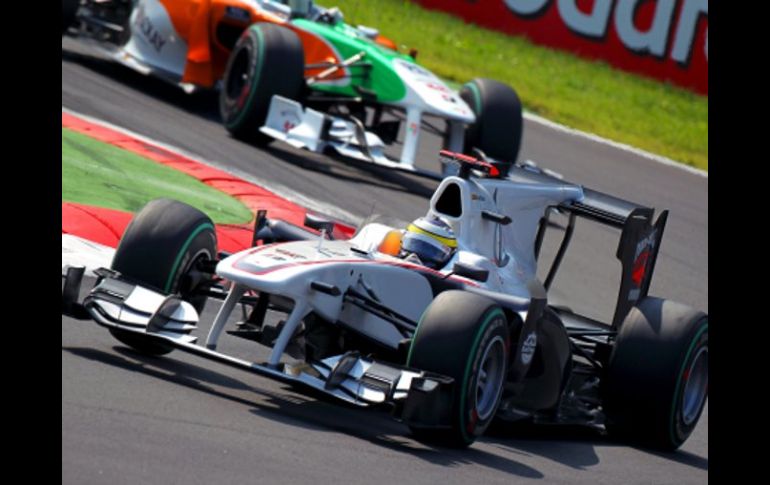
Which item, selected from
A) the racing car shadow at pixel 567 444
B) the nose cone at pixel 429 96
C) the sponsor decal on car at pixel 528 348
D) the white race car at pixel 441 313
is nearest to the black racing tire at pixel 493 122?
the nose cone at pixel 429 96

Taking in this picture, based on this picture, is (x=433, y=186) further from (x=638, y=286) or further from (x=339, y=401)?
(x=339, y=401)

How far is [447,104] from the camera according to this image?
1493 centimetres

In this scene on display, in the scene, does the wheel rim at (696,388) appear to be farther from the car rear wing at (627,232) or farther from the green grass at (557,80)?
the green grass at (557,80)

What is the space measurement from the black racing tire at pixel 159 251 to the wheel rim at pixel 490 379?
5.24 ft

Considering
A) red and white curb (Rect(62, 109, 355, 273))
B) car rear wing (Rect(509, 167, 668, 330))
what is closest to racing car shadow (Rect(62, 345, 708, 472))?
car rear wing (Rect(509, 167, 668, 330))

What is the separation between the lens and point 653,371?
8.75m

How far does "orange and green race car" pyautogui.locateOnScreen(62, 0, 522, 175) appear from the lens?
14844 millimetres

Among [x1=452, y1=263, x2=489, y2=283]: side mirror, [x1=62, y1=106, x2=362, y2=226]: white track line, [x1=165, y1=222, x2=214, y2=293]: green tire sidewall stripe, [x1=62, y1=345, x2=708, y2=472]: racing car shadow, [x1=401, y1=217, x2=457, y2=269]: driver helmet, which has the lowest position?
[x1=62, y1=106, x2=362, y2=226]: white track line

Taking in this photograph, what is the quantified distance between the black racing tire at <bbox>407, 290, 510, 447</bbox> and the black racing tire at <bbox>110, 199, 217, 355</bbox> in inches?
55.6

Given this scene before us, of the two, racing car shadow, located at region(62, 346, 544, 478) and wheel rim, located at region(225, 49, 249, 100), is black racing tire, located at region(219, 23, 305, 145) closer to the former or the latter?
wheel rim, located at region(225, 49, 249, 100)

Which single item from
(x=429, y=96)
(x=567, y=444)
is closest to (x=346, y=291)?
(x=567, y=444)

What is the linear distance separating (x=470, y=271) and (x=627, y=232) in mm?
1582
